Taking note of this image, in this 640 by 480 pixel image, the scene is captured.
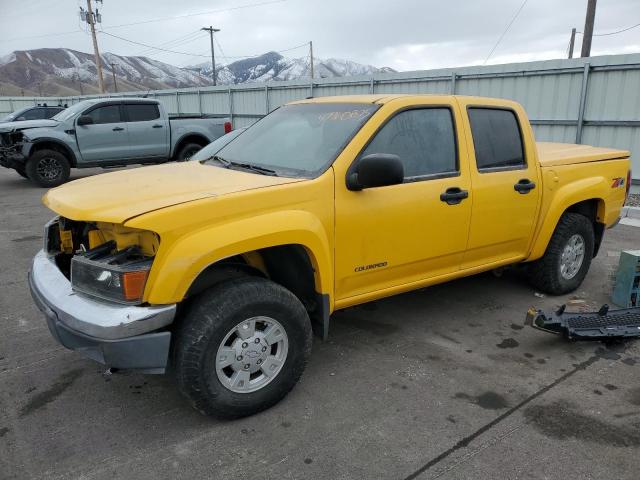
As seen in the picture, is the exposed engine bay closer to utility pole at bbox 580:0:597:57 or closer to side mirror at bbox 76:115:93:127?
side mirror at bbox 76:115:93:127

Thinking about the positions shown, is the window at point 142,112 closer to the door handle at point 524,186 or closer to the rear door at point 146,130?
the rear door at point 146,130

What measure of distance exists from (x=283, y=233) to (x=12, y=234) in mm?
6020

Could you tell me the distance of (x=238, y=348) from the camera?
9.46 ft

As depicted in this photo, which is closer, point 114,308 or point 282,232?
point 114,308

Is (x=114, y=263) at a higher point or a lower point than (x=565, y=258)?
higher

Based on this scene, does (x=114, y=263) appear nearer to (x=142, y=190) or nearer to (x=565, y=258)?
(x=142, y=190)

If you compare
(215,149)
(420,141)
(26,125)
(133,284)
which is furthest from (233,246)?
(26,125)

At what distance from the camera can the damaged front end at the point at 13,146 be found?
10898 mm

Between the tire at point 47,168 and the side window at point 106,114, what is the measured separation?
1.15 metres

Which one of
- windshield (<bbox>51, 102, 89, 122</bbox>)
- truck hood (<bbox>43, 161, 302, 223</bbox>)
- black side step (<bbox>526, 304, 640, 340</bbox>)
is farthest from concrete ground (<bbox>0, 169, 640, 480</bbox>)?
windshield (<bbox>51, 102, 89, 122</bbox>)

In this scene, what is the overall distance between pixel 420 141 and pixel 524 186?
1120 millimetres

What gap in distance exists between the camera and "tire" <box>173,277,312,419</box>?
271cm

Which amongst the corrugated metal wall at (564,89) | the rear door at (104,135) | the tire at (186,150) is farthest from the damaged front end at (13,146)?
the corrugated metal wall at (564,89)

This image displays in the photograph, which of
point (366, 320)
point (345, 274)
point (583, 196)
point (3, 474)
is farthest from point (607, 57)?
point (3, 474)
